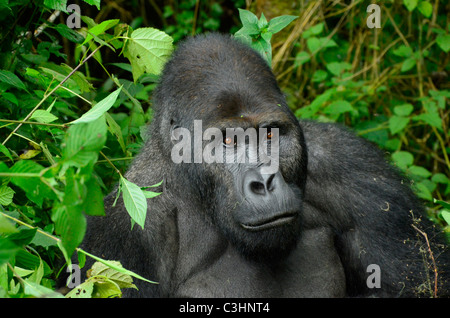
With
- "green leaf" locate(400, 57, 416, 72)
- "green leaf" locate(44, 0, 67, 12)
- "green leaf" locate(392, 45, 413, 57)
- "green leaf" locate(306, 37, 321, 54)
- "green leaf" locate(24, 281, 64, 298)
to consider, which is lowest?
"green leaf" locate(24, 281, 64, 298)

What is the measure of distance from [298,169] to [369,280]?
86 cm

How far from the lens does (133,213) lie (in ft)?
7.95

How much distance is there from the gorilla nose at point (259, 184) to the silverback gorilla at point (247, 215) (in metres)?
0.03

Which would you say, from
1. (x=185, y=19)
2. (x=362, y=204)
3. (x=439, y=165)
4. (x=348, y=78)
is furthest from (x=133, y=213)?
(x=185, y=19)

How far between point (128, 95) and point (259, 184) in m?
1.27

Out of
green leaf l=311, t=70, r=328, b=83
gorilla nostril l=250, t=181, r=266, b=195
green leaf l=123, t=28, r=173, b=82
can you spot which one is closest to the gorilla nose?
gorilla nostril l=250, t=181, r=266, b=195

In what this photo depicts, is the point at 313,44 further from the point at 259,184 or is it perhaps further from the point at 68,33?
the point at 259,184

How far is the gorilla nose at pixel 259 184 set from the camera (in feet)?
8.88

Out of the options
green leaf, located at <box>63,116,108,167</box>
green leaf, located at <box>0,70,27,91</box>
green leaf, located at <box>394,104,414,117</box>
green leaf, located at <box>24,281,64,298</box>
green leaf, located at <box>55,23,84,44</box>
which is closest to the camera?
green leaf, located at <box>63,116,108,167</box>

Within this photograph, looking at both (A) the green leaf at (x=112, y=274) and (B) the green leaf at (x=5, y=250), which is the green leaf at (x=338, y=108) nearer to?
(A) the green leaf at (x=112, y=274)

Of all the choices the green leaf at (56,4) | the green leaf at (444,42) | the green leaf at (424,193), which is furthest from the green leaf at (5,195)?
the green leaf at (444,42)

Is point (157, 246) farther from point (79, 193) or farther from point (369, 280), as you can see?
point (79, 193)

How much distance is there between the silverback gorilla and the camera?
117 inches

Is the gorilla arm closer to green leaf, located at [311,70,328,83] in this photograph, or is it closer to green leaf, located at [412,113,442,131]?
green leaf, located at [412,113,442,131]
